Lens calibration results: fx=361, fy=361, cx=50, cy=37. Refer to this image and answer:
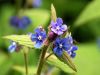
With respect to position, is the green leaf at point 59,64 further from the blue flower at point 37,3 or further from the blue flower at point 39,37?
the blue flower at point 37,3

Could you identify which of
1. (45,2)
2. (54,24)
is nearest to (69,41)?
(54,24)

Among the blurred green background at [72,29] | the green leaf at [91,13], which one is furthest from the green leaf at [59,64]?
the green leaf at [91,13]

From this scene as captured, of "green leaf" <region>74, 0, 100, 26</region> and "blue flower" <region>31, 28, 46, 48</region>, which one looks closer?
"blue flower" <region>31, 28, 46, 48</region>

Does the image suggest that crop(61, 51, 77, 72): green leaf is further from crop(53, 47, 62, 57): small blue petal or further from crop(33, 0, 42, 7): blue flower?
crop(33, 0, 42, 7): blue flower

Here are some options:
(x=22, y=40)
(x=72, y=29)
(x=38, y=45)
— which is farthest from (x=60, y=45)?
(x=72, y=29)

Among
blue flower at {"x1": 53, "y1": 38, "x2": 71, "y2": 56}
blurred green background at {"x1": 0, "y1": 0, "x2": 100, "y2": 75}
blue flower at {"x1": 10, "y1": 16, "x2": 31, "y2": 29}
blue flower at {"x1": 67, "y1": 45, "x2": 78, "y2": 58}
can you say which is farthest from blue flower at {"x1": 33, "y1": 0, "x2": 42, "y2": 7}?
blue flower at {"x1": 53, "y1": 38, "x2": 71, "y2": 56}

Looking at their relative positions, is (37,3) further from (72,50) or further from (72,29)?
(72,50)
